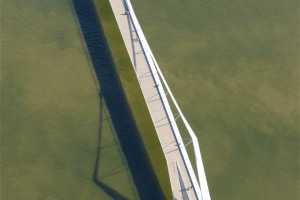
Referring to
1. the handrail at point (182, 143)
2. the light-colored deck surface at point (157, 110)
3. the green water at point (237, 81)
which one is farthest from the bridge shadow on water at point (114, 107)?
the green water at point (237, 81)

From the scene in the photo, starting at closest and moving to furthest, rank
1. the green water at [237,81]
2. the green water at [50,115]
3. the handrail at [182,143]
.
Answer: the handrail at [182,143] < the green water at [50,115] < the green water at [237,81]

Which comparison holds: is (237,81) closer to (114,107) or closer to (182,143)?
(114,107)

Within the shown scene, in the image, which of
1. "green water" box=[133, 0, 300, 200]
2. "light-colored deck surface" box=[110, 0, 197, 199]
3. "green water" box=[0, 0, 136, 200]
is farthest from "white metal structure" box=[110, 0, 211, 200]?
"green water" box=[0, 0, 136, 200]

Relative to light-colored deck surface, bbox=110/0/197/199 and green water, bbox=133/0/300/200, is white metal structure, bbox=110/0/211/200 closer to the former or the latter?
light-colored deck surface, bbox=110/0/197/199

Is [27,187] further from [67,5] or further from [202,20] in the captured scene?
[202,20]

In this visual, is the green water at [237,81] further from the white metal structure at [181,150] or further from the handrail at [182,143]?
the handrail at [182,143]

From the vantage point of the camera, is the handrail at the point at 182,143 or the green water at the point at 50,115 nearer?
the handrail at the point at 182,143
